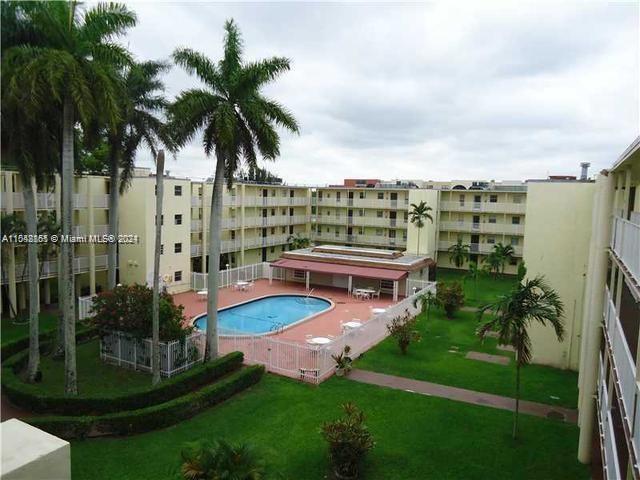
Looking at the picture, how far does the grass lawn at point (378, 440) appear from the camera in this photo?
13898 mm

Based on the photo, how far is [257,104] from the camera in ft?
67.2

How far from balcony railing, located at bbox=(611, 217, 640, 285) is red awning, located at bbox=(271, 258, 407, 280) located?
2473cm

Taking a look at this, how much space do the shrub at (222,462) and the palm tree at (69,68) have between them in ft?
34.2

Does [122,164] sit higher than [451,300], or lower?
higher

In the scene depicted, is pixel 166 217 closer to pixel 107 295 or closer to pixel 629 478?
pixel 107 295

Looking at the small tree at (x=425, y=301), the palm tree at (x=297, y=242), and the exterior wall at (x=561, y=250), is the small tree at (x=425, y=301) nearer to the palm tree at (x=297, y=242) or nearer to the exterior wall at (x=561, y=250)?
the exterior wall at (x=561, y=250)

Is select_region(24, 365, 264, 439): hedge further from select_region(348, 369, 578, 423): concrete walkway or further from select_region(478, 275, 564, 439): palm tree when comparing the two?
select_region(478, 275, 564, 439): palm tree

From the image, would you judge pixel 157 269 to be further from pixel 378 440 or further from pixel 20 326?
pixel 20 326

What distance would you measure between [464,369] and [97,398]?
Answer: 51.7 ft

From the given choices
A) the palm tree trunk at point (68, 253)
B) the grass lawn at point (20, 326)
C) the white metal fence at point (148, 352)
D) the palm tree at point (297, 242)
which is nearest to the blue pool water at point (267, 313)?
the white metal fence at point (148, 352)

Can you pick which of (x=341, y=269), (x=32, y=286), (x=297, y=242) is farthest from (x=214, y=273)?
(x=297, y=242)

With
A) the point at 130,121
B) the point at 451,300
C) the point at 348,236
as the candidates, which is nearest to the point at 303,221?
the point at 348,236

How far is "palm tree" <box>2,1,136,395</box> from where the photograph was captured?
16.2m

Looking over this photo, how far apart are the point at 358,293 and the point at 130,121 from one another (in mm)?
21524
